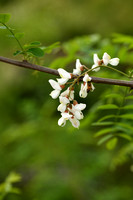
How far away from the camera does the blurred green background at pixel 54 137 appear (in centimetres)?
111

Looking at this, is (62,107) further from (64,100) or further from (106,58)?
(106,58)

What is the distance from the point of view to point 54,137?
159 centimetres

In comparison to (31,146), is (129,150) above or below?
below

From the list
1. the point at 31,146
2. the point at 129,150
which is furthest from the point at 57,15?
the point at 129,150

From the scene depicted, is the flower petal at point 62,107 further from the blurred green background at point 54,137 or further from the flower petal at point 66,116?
the blurred green background at point 54,137

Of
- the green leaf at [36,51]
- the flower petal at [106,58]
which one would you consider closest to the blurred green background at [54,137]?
the green leaf at [36,51]

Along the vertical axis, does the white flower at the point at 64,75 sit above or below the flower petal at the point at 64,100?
above

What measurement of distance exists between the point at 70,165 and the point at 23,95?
103 centimetres

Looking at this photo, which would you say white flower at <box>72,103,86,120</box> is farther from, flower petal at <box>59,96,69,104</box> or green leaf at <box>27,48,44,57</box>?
green leaf at <box>27,48,44,57</box>

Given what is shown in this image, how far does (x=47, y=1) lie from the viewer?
3.53 metres

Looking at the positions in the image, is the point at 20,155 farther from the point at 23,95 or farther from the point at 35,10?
the point at 35,10

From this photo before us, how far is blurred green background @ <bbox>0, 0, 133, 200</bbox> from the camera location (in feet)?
3.63

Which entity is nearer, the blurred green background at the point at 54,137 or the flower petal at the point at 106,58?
the flower petal at the point at 106,58

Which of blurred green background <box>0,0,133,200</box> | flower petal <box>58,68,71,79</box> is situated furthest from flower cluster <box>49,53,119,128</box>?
blurred green background <box>0,0,133,200</box>
